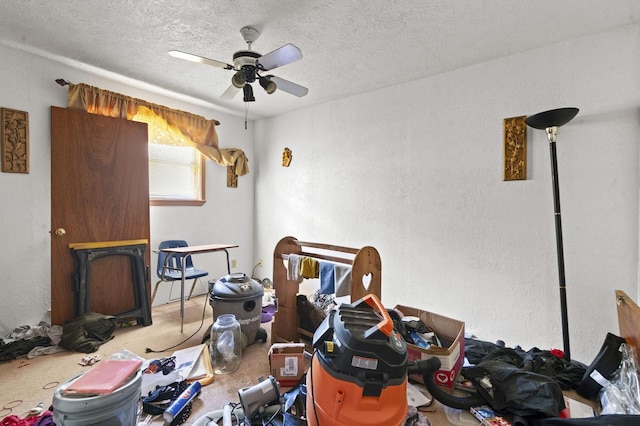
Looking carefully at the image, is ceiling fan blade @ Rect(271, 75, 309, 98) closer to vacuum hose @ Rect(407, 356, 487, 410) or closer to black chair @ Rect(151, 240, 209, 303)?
black chair @ Rect(151, 240, 209, 303)

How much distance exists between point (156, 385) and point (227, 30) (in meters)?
2.41

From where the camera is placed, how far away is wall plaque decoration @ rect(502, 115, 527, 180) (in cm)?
243

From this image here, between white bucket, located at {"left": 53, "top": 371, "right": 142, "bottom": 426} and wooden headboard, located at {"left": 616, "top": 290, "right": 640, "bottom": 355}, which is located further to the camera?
wooden headboard, located at {"left": 616, "top": 290, "right": 640, "bottom": 355}

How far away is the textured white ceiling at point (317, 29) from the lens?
192 centimetres

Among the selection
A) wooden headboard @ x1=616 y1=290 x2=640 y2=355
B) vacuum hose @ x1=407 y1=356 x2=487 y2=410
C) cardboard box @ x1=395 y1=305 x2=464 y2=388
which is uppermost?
wooden headboard @ x1=616 y1=290 x2=640 y2=355

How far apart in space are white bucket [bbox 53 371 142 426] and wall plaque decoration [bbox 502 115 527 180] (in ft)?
9.42

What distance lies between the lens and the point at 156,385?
1903 mm

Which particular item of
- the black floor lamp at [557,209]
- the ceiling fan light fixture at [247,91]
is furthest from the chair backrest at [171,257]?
the black floor lamp at [557,209]

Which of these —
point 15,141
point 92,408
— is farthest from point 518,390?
point 15,141

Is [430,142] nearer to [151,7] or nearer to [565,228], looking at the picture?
[565,228]

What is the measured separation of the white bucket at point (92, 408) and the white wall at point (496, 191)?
2.46m

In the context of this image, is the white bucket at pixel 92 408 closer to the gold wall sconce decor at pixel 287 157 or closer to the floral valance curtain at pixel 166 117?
the floral valance curtain at pixel 166 117

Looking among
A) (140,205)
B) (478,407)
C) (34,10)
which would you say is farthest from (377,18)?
(140,205)

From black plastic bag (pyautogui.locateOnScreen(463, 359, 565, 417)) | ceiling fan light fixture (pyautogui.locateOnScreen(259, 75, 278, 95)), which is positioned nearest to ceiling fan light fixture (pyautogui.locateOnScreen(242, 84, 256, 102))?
ceiling fan light fixture (pyautogui.locateOnScreen(259, 75, 278, 95))
